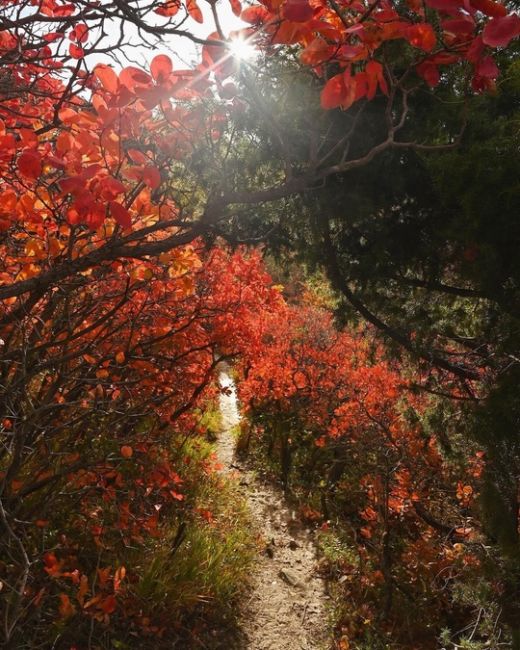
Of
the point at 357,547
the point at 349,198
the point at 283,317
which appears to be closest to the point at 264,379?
the point at 283,317

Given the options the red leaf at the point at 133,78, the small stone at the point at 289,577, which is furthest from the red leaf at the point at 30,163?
the small stone at the point at 289,577

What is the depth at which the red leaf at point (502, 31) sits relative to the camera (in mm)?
1199

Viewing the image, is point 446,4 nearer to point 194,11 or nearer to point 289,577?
point 194,11

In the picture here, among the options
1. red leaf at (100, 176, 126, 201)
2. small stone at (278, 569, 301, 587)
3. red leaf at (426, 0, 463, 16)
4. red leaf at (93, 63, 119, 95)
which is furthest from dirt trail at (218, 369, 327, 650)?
red leaf at (426, 0, 463, 16)

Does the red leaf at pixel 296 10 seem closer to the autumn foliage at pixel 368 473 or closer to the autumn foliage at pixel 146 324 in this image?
the autumn foliage at pixel 146 324

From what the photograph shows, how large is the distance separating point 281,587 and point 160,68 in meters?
6.70

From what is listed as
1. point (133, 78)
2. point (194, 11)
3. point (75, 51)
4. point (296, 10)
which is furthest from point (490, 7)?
point (75, 51)

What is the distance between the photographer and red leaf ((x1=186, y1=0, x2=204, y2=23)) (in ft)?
6.46

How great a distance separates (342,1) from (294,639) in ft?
21.1

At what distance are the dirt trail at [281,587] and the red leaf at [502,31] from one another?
6.01m

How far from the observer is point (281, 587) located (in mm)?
6383

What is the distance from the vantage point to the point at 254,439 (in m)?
11.2

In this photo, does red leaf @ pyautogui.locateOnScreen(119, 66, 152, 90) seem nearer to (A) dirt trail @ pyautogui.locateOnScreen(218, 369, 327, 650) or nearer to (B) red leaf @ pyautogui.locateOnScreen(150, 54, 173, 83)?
(B) red leaf @ pyautogui.locateOnScreen(150, 54, 173, 83)

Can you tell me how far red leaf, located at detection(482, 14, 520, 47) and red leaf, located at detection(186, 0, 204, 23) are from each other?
1.32 metres
